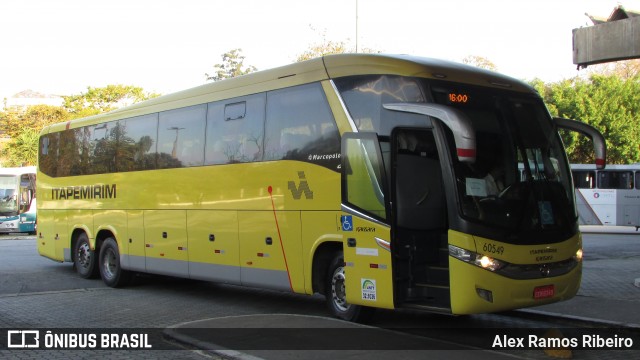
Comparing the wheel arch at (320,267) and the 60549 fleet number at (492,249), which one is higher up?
the 60549 fleet number at (492,249)

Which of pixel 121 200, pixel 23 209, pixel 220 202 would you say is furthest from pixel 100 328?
pixel 23 209

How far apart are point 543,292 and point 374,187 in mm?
2393

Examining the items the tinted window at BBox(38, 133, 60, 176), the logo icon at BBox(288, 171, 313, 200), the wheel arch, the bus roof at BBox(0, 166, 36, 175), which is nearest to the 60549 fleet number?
the wheel arch

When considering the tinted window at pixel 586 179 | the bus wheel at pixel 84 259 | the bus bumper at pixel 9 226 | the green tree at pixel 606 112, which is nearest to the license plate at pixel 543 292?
the bus wheel at pixel 84 259

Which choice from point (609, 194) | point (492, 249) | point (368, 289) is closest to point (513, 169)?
point (492, 249)

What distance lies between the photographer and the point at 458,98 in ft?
26.3

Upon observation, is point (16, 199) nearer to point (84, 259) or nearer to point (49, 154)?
point (49, 154)

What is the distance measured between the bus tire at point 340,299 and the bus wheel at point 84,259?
24.5 feet

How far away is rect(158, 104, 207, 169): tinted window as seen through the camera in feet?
38.2

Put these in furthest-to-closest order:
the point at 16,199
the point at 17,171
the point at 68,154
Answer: the point at 17,171, the point at 16,199, the point at 68,154

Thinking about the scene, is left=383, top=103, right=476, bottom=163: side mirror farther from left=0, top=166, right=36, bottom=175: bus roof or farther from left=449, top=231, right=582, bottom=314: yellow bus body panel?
left=0, top=166, right=36, bottom=175: bus roof

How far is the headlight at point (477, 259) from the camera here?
7.32 m

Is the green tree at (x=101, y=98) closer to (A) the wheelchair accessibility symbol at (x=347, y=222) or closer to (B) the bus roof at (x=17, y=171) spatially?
(B) the bus roof at (x=17, y=171)

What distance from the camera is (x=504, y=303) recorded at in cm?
744
